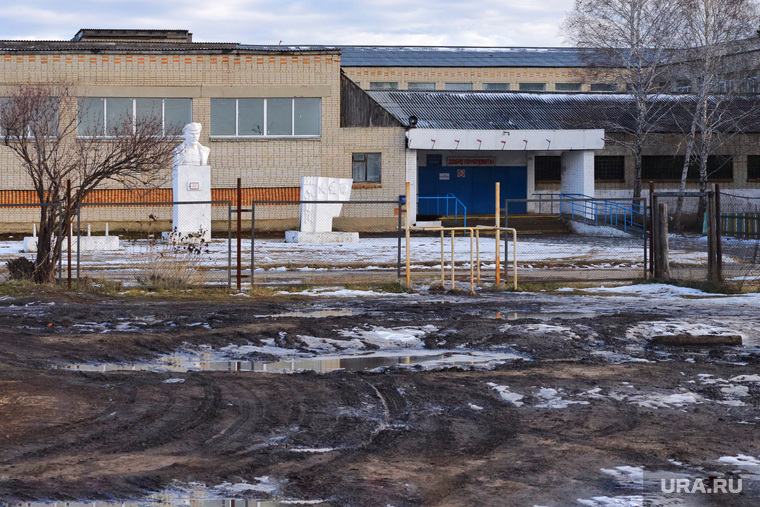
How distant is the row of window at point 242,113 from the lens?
37125 mm

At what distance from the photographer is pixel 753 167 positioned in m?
44.2

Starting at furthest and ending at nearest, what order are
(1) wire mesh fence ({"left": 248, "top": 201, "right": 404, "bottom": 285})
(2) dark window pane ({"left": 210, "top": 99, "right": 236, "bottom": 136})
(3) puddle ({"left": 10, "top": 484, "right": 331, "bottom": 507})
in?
(2) dark window pane ({"left": 210, "top": 99, "right": 236, "bottom": 136})
(1) wire mesh fence ({"left": 248, "top": 201, "right": 404, "bottom": 285})
(3) puddle ({"left": 10, "top": 484, "right": 331, "bottom": 507})

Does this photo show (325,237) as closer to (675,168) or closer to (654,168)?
(654,168)

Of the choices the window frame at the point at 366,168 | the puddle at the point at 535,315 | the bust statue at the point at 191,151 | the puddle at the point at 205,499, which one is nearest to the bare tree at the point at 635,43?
the window frame at the point at 366,168

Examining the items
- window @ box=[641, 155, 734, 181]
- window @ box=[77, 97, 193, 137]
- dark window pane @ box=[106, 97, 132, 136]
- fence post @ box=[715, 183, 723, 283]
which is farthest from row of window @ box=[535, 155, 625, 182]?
fence post @ box=[715, 183, 723, 283]

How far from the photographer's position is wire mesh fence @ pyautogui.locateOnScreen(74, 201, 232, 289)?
17.7 meters

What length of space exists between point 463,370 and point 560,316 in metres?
4.53

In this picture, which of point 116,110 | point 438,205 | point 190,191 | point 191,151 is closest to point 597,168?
point 438,205

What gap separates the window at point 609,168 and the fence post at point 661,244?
25918 millimetres

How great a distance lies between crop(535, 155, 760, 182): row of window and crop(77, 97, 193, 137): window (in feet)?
56.7

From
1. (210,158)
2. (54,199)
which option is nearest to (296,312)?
(54,199)

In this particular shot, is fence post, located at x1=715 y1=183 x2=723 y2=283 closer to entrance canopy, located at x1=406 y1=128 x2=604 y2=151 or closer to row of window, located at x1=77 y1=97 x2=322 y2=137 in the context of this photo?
entrance canopy, located at x1=406 y1=128 x2=604 y2=151

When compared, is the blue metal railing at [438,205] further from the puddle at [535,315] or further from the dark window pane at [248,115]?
the puddle at [535,315]

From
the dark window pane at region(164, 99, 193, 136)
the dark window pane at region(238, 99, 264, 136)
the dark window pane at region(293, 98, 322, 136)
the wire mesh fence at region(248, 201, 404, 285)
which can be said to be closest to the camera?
the wire mesh fence at region(248, 201, 404, 285)
